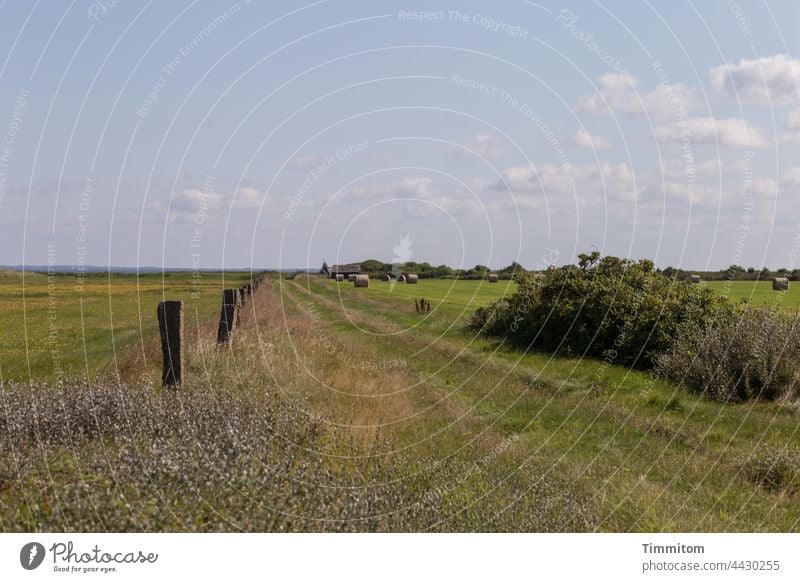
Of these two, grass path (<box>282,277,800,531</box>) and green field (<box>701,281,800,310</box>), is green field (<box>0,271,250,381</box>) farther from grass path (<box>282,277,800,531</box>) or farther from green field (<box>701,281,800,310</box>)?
green field (<box>701,281,800,310</box>)

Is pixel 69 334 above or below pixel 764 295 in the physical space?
below

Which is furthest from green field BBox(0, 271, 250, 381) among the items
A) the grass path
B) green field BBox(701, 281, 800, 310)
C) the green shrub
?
green field BBox(701, 281, 800, 310)

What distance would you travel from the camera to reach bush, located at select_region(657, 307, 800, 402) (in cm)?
1606

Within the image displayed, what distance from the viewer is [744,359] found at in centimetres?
1659

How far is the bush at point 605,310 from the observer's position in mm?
20781

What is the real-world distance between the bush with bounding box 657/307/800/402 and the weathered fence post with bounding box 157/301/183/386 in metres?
10.3

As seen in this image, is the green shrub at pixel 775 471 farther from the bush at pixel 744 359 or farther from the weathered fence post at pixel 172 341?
the weathered fence post at pixel 172 341

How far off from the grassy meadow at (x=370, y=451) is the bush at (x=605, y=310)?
2.96m

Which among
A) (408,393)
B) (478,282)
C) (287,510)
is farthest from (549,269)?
(478,282)

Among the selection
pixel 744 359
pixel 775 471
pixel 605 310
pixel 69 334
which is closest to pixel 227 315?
pixel 775 471

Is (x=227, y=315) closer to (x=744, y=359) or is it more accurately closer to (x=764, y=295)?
(x=744, y=359)

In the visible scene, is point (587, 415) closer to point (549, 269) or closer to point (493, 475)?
point (493, 475)

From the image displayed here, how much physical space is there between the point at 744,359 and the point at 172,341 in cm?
1150

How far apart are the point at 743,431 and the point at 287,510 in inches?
373
